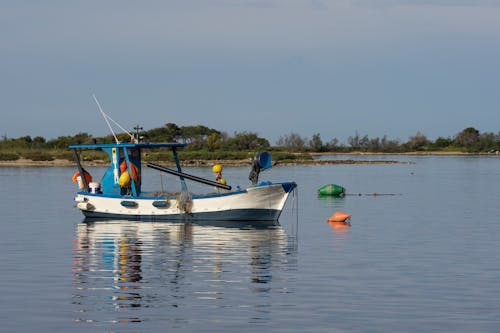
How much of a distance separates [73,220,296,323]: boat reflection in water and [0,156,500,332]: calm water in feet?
0.14

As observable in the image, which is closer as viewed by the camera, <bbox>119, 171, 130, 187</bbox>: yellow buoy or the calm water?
the calm water

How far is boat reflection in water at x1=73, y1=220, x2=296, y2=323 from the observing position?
21172 millimetres

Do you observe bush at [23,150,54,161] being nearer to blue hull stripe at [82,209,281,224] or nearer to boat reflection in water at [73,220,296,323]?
blue hull stripe at [82,209,281,224]

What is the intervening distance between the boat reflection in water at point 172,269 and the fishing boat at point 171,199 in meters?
1.30

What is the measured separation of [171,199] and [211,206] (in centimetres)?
188

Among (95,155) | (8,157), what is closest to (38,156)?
(8,157)

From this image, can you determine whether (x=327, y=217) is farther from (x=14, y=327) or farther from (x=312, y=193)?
(x=14, y=327)

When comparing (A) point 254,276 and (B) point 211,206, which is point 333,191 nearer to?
(B) point 211,206

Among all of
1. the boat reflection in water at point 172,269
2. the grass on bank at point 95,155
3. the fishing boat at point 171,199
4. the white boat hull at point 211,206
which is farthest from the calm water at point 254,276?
the grass on bank at point 95,155

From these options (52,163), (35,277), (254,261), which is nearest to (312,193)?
(254,261)

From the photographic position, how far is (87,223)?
42.8 metres

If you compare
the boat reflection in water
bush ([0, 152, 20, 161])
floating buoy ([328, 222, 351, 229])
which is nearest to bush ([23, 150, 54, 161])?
bush ([0, 152, 20, 161])

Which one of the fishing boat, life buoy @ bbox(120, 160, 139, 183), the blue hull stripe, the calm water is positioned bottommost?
the calm water

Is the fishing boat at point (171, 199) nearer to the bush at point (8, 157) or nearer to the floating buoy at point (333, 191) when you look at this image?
the floating buoy at point (333, 191)
